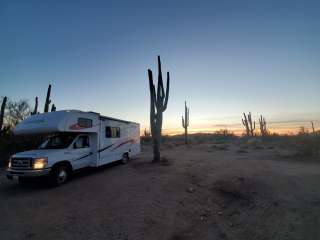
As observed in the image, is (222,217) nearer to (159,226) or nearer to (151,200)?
(159,226)

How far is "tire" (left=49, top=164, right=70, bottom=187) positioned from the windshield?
3.15 feet

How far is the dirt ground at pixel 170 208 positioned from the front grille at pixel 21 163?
969 mm

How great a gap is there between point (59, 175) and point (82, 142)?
6.31 ft

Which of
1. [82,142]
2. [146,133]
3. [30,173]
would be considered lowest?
[30,173]

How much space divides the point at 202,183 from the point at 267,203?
264 centimetres

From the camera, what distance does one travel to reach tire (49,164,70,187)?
27.4 feet

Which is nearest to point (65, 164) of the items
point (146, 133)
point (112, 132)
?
point (112, 132)

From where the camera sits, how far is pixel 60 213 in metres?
5.91

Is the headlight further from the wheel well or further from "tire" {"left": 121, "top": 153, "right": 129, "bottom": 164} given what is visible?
"tire" {"left": 121, "top": 153, "right": 129, "bottom": 164}

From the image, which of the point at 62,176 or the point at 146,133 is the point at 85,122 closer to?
the point at 62,176

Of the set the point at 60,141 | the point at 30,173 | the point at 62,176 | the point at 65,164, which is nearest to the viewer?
the point at 30,173

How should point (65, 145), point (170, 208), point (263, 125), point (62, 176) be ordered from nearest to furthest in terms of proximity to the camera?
point (170, 208)
point (62, 176)
point (65, 145)
point (263, 125)

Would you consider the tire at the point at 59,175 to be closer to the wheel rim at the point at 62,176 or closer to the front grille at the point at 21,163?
the wheel rim at the point at 62,176

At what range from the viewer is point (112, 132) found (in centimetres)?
1210
